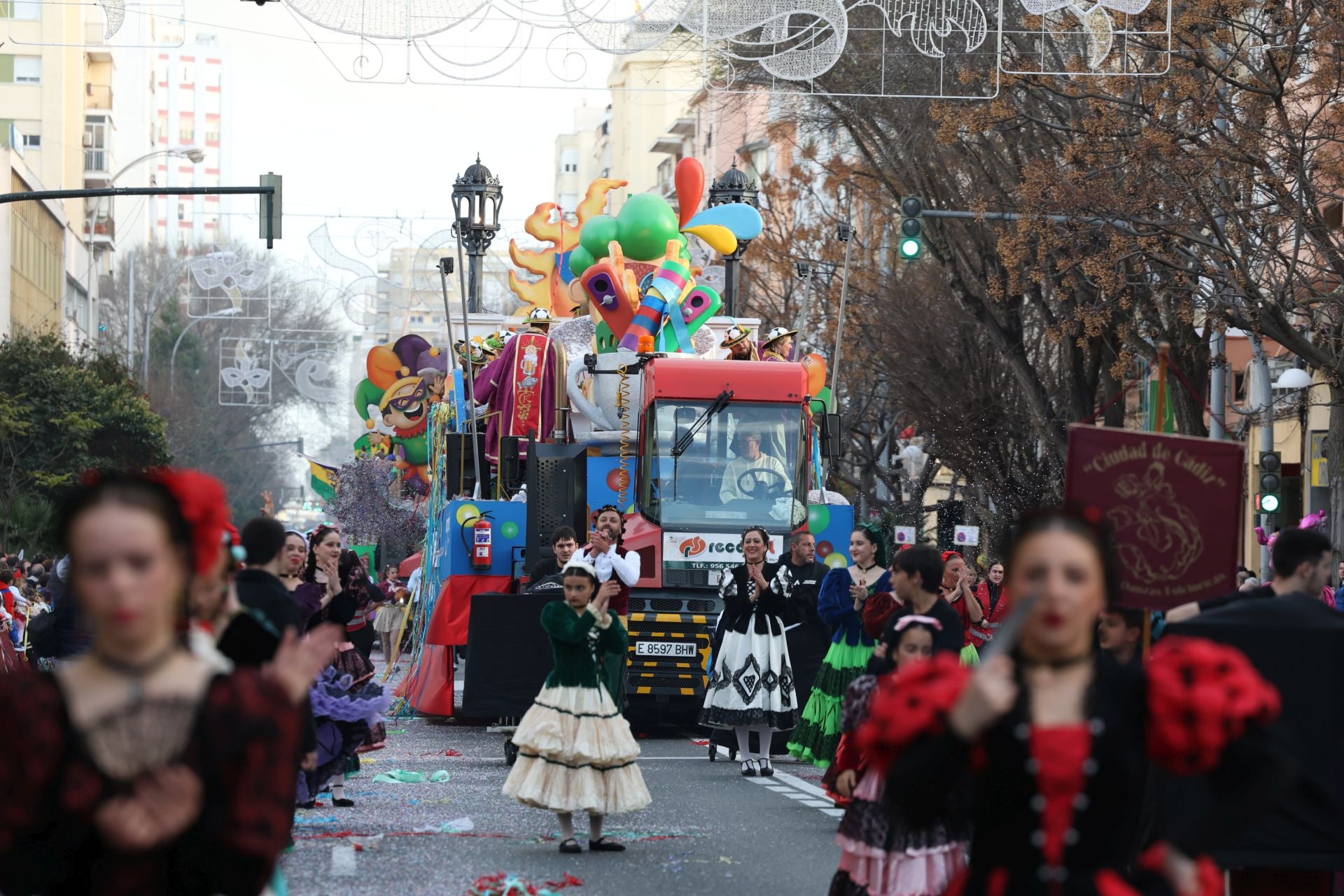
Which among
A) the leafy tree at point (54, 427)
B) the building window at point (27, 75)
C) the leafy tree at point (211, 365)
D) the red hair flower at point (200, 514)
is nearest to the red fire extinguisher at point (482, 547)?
the red hair flower at point (200, 514)

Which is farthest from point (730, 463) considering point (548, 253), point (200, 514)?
point (200, 514)

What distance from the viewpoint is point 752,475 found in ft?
64.1

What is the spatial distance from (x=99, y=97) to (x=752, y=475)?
7415 centimetres

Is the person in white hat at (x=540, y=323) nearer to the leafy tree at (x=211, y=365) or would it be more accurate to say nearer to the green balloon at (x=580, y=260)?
the green balloon at (x=580, y=260)

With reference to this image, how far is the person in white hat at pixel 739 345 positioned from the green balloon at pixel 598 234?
2.25 metres

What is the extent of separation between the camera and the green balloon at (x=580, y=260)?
2508 centimetres

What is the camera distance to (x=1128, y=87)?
24109 millimetres

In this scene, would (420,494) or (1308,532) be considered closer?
(1308,532)

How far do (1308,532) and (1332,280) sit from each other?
658 inches

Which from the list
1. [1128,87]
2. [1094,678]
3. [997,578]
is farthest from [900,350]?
[1094,678]

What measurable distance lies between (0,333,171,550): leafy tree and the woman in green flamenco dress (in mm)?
25411

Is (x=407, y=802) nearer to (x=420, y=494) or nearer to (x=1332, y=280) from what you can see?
(x=1332, y=280)

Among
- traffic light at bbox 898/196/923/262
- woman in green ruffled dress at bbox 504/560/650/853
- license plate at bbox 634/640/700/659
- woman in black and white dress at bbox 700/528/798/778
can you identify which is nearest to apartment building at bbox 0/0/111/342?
traffic light at bbox 898/196/923/262

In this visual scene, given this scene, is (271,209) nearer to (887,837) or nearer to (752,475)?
(752,475)
